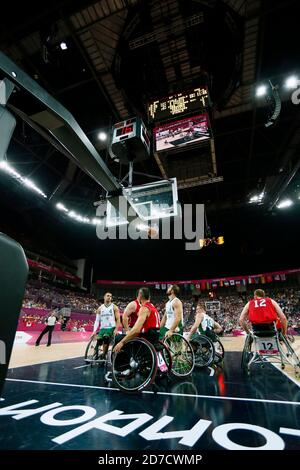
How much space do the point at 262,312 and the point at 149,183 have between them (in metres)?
3.65

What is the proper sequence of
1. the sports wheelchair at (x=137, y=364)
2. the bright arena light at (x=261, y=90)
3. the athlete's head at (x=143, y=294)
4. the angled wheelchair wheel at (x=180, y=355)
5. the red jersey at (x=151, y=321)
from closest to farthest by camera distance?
the sports wheelchair at (x=137, y=364)
the red jersey at (x=151, y=321)
the athlete's head at (x=143, y=294)
the angled wheelchair wheel at (x=180, y=355)
the bright arena light at (x=261, y=90)

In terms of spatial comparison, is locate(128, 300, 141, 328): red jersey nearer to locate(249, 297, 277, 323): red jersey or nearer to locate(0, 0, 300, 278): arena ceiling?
locate(249, 297, 277, 323): red jersey

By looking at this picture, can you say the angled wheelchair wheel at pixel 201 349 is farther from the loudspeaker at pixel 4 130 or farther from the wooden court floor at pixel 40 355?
the loudspeaker at pixel 4 130

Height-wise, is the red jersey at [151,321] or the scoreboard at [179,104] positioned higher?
the scoreboard at [179,104]

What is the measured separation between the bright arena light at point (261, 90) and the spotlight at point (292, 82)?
0.56 meters

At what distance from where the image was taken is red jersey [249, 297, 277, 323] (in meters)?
4.07

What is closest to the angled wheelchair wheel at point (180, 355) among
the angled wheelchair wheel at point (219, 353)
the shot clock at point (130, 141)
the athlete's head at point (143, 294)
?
the athlete's head at point (143, 294)

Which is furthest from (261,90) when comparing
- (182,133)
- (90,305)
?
(90,305)

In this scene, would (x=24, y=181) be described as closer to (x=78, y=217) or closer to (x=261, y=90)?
(x=78, y=217)

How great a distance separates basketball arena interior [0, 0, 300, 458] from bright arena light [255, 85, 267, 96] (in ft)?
0.17

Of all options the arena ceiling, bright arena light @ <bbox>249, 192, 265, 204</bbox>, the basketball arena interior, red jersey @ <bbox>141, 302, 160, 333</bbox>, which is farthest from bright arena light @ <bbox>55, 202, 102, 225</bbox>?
red jersey @ <bbox>141, 302, 160, 333</bbox>

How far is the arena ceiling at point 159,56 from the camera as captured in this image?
5.63m
